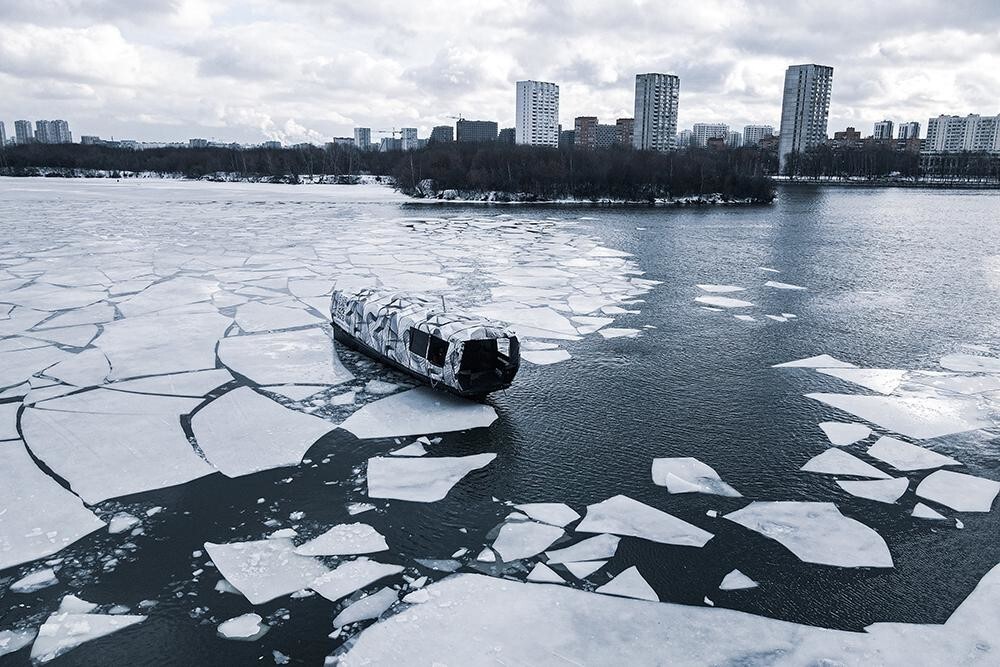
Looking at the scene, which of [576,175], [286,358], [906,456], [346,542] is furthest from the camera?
[576,175]

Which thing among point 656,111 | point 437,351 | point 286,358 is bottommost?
point 286,358

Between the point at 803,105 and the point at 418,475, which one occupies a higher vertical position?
the point at 803,105

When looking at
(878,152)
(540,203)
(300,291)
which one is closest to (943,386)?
(300,291)

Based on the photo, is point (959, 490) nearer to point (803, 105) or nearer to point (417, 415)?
point (417, 415)

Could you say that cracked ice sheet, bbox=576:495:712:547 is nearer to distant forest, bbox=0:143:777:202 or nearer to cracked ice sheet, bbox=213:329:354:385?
cracked ice sheet, bbox=213:329:354:385

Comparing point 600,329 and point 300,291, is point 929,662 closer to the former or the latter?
point 600,329

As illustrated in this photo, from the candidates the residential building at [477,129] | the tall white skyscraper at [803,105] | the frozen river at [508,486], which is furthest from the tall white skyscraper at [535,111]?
the frozen river at [508,486]

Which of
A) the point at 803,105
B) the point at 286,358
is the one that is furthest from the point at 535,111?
the point at 286,358

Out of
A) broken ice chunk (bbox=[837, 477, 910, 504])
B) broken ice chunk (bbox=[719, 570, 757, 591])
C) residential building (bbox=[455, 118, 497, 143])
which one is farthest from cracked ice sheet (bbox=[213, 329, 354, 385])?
residential building (bbox=[455, 118, 497, 143])

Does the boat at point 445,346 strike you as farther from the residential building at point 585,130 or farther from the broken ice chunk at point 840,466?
the residential building at point 585,130
